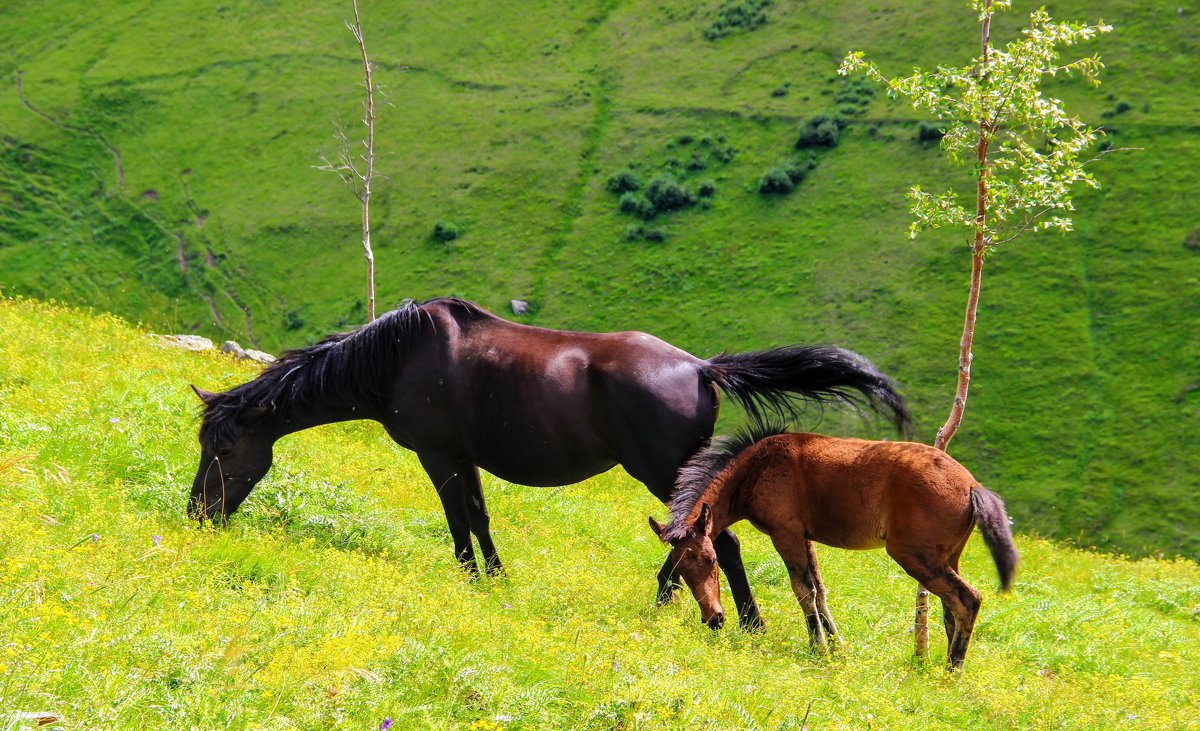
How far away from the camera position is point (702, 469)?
8.91m

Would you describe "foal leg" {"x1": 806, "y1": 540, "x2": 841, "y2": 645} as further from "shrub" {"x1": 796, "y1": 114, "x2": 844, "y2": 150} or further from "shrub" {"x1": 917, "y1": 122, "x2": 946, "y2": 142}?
"shrub" {"x1": 796, "y1": 114, "x2": 844, "y2": 150}

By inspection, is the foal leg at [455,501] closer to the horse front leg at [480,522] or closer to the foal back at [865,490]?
the horse front leg at [480,522]

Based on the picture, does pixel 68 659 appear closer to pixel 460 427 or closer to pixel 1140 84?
pixel 460 427

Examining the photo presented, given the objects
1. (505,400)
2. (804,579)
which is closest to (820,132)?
(505,400)

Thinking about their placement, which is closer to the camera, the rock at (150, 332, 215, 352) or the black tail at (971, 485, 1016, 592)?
the black tail at (971, 485, 1016, 592)

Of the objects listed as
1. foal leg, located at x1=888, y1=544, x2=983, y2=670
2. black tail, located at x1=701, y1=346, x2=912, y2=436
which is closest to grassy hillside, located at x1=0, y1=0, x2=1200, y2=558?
black tail, located at x1=701, y1=346, x2=912, y2=436

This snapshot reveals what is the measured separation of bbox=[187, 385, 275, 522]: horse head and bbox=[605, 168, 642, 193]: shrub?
283ft

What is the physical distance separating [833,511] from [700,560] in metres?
1.30

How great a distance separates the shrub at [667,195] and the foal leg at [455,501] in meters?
84.6

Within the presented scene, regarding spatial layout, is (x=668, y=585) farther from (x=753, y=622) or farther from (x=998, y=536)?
(x=998, y=536)

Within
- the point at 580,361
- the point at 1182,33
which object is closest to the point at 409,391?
the point at 580,361

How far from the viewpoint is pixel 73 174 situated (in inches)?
3812

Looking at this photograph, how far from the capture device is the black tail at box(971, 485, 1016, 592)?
26.0 ft

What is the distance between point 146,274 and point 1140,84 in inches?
3548
